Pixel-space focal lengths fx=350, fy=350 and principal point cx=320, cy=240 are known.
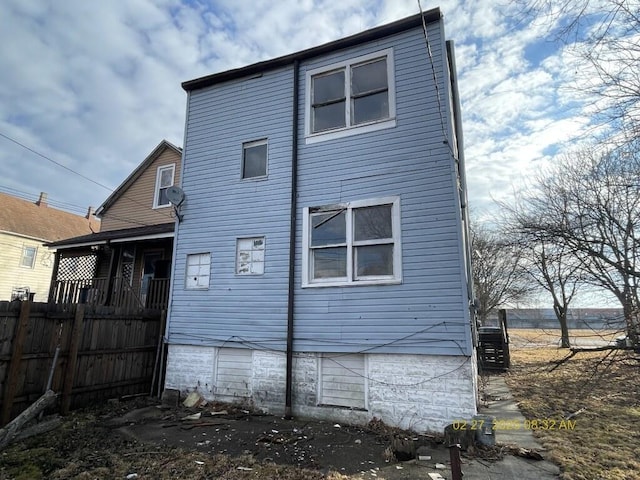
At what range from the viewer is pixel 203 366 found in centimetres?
787

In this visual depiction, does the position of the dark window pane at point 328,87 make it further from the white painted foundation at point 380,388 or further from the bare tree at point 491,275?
the bare tree at point 491,275

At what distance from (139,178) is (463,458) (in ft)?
45.8

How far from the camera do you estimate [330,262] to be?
7.17m

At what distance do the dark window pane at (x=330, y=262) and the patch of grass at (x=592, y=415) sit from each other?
3.73 meters

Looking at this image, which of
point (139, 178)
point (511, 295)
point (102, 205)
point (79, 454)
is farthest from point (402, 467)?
point (511, 295)

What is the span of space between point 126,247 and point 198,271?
653 cm

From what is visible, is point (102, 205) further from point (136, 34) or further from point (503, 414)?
point (503, 414)

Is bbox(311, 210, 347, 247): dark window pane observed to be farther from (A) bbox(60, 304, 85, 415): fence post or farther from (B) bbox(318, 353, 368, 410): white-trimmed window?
(A) bbox(60, 304, 85, 415): fence post

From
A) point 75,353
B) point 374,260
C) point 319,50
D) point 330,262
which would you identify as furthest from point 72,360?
point 319,50

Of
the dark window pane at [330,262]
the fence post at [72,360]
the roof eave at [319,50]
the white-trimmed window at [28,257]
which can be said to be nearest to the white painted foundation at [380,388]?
the dark window pane at [330,262]

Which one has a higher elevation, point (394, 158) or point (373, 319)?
point (394, 158)

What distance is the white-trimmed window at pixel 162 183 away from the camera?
13.2 meters

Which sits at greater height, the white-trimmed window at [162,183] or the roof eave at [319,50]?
the roof eave at [319,50]
